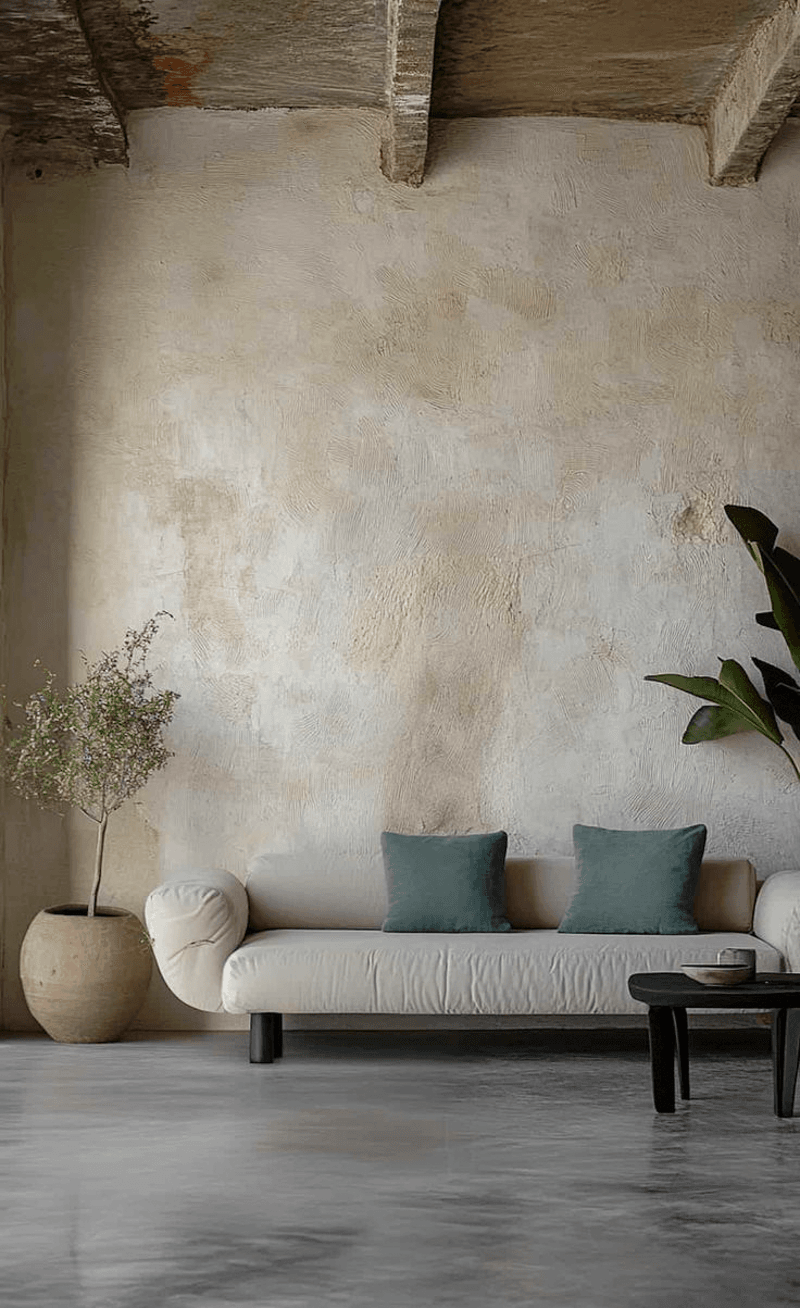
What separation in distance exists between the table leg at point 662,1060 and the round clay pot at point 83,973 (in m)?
2.11

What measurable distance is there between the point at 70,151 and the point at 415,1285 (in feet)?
15.8

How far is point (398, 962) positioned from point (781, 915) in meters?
1.38

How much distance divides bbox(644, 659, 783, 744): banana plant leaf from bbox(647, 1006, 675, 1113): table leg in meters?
1.68

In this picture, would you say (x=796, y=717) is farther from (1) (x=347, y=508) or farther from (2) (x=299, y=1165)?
(2) (x=299, y=1165)

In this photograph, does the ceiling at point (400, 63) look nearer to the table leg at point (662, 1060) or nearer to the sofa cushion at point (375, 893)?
the sofa cushion at point (375, 893)

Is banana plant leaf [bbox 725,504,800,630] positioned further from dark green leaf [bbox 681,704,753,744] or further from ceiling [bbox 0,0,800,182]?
ceiling [bbox 0,0,800,182]

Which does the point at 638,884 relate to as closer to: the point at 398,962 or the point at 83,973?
the point at 398,962

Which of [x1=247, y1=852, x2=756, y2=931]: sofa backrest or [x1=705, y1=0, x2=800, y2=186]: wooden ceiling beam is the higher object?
[x1=705, y1=0, x2=800, y2=186]: wooden ceiling beam

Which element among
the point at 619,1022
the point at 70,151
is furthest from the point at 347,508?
the point at 619,1022

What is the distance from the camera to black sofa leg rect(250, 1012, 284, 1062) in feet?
15.8

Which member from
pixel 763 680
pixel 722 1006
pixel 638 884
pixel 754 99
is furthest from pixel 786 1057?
pixel 754 99

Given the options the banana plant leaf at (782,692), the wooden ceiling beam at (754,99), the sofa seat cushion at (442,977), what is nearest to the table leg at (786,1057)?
the sofa seat cushion at (442,977)

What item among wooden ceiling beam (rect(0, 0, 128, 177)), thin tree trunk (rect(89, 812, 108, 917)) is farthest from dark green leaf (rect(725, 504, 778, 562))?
wooden ceiling beam (rect(0, 0, 128, 177))

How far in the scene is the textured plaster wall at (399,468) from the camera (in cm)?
579
